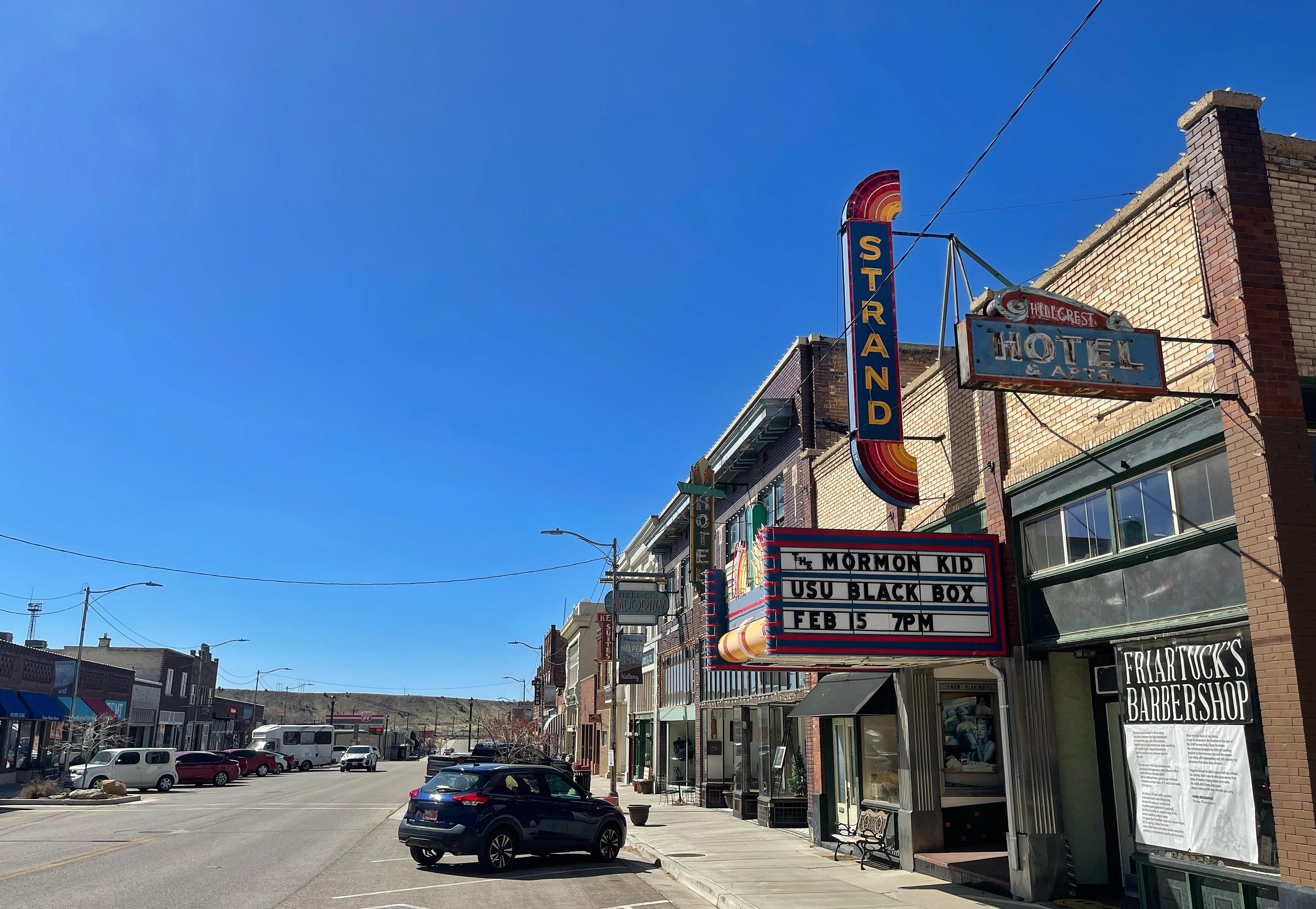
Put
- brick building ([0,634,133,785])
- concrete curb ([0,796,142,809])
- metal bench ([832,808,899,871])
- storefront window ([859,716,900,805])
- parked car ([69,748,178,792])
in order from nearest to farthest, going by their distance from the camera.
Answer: metal bench ([832,808,899,871])
storefront window ([859,716,900,805])
concrete curb ([0,796,142,809])
parked car ([69,748,178,792])
brick building ([0,634,133,785])

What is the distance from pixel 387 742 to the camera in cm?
9656

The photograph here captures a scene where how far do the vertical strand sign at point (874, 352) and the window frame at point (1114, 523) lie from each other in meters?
2.80

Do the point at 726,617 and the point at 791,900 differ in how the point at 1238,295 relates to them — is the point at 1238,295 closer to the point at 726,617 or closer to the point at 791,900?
the point at 791,900

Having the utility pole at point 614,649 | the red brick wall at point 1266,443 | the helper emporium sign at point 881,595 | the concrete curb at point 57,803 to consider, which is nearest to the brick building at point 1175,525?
the red brick wall at point 1266,443

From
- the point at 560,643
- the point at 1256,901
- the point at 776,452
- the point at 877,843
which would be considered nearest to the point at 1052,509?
the point at 1256,901

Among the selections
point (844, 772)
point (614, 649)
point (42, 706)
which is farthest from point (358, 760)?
point (844, 772)

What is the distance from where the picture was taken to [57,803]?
32000 millimetres

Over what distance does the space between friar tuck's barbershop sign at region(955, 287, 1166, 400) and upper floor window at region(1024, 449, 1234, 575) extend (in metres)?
1.04

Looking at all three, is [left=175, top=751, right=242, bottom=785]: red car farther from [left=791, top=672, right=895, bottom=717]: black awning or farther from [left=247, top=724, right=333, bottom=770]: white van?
[left=791, top=672, right=895, bottom=717]: black awning

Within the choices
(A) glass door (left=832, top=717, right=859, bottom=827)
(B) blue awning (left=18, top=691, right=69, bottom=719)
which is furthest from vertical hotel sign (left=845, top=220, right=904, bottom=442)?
(B) blue awning (left=18, top=691, right=69, bottom=719)

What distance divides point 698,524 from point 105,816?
18.6 metres

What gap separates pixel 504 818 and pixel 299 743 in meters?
65.2

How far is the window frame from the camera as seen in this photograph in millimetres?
9750

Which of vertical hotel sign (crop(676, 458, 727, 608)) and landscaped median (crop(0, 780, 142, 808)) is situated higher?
vertical hotel sign (crop(676, 458, 727, 608))
